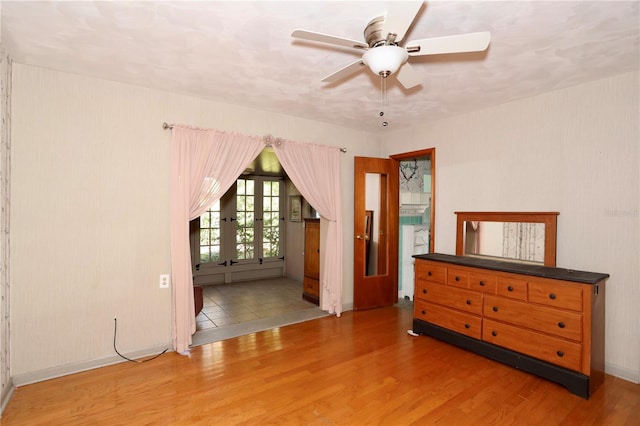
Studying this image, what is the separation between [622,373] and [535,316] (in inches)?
34.1

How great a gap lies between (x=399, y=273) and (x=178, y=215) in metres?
3.32

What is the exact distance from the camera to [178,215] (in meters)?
3.22

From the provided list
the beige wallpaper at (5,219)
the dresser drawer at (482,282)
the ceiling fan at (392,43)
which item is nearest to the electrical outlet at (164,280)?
the beige wallpaper at (5,219)

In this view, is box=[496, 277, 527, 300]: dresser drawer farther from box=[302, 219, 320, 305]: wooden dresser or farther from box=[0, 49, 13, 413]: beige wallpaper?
box=[0, 49, 13, 413]: beige wallpaper

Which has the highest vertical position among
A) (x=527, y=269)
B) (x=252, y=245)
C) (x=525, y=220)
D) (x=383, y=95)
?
(x=383, y=95)

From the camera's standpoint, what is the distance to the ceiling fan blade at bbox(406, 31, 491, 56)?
174cm

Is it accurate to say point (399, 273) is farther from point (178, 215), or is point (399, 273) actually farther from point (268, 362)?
point (178, 215)

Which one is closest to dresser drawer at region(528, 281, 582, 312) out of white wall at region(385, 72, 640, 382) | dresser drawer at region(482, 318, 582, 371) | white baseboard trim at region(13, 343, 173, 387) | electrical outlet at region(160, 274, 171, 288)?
dresser drawer at region(482, 318, 582, 371)

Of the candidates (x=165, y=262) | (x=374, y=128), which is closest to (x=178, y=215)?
(x=165, y=262)

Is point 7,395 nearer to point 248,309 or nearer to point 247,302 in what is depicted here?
point 248,309

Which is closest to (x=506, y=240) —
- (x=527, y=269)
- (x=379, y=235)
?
(x=527, y=269)

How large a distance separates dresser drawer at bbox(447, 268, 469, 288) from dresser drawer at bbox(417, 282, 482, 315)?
5cm

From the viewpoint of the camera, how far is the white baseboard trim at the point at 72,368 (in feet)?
8.53

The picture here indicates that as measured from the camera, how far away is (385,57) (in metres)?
1.88
